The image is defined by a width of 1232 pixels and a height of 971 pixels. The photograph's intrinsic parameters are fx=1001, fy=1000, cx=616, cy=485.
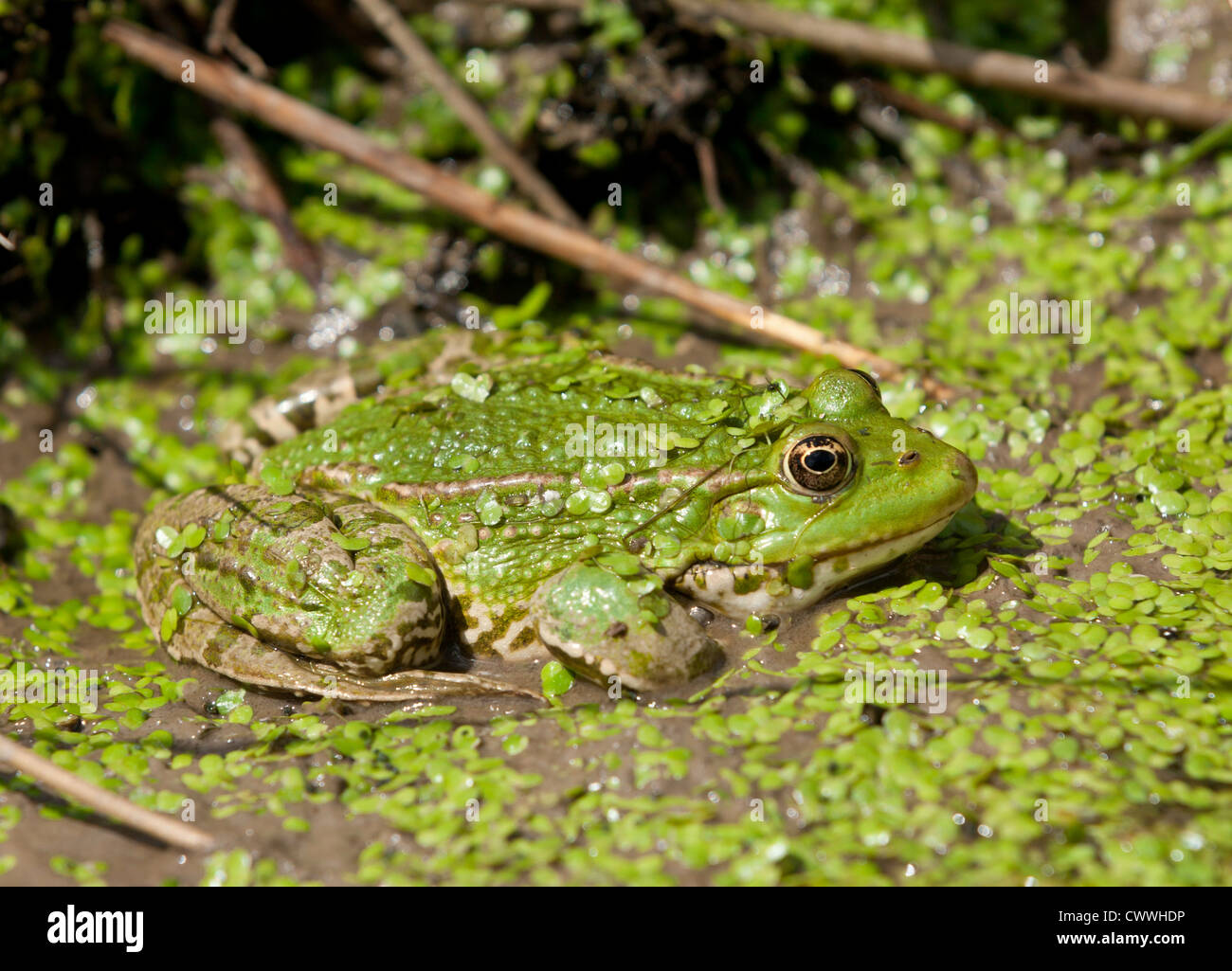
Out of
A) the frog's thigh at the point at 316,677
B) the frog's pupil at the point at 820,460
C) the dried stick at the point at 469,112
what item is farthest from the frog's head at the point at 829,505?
the dried stick at the point at 469,112

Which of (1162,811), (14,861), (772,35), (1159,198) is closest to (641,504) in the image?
(1162,811)

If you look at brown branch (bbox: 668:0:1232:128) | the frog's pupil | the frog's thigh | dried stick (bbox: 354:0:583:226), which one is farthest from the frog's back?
brown branch (bbox: 668:0:1232:128)

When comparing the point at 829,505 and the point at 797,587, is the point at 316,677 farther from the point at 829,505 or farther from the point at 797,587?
the point at 829,505

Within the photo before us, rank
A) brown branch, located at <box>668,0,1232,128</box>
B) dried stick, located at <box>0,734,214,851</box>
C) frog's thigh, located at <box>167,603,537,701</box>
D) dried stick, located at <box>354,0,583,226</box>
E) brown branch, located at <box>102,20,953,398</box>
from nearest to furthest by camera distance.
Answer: dried stick, located at <box>0,734,214,851</box>, frog's thigh, located at <box>167,603,537,701</box>, brown branch, located at <box>102,20,953,398</box>, dried stick, located at <box>354,0,583,226</box>, brown branch, located at <box>668,0,1232,128</box>

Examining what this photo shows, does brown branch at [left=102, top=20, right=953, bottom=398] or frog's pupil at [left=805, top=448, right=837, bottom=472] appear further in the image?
brown branch at [left=102, top=20, right=953, bottom=398]

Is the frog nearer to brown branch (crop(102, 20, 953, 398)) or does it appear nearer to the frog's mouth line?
the frog's mouth line

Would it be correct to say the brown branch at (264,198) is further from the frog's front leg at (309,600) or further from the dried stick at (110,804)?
the dried stick at (110,804)
